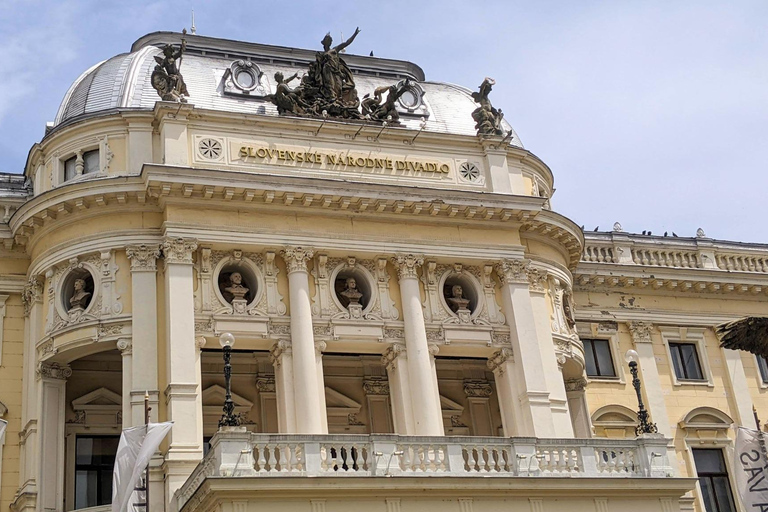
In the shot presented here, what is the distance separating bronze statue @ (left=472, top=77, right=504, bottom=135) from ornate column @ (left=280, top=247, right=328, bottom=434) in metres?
7.20

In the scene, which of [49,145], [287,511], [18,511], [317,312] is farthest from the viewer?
[49,145]

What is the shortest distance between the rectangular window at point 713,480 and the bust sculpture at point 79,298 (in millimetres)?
18576

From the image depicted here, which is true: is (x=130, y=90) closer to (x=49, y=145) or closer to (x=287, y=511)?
(x=49, y=145)

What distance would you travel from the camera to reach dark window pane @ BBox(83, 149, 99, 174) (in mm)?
28742

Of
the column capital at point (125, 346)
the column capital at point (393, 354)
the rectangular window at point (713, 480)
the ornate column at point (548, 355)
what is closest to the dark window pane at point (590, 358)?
the ornate column at point (548, 355)

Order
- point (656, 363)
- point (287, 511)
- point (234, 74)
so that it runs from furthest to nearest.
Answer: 1. point (656, 363)
2. point (234, 74)
3. point (287, 511)

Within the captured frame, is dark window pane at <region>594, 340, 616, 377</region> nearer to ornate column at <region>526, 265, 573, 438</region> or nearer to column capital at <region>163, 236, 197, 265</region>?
ornate column at <region>526, 265, 573, 438</region>

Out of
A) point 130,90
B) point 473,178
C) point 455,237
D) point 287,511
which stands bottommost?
point 287,511

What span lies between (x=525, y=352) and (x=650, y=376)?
22.8ft

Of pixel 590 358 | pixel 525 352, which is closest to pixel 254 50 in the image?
pixel 525 352

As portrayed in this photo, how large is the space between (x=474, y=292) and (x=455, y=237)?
161cm

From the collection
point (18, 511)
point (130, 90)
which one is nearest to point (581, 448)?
point (18, 511)

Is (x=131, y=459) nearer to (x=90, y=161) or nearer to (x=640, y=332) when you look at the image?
(x=90, y=161)

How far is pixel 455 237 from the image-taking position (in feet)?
97.0
